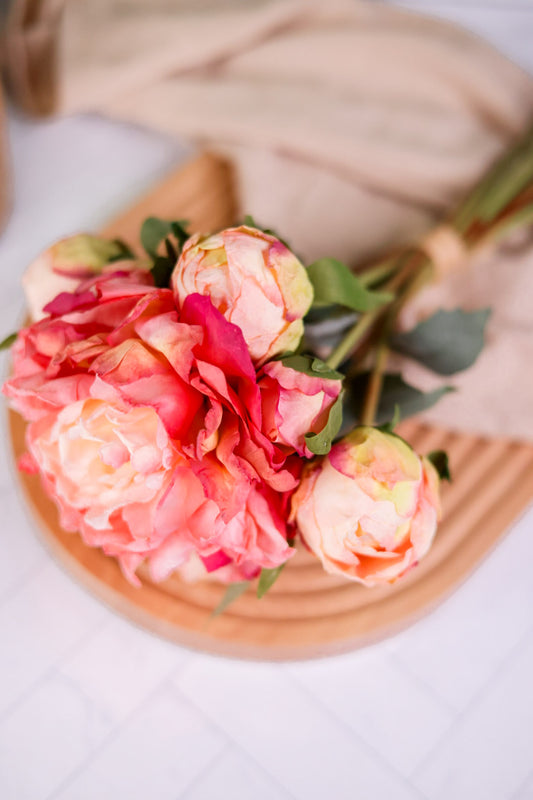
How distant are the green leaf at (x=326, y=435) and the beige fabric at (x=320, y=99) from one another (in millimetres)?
209

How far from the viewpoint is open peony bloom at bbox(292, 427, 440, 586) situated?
0.23m

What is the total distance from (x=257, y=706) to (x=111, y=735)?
0.07 meters

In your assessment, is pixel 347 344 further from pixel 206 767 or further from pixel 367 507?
pixel 206 767

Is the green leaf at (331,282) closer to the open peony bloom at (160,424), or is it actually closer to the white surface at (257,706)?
the open peony bloom at (160,424)

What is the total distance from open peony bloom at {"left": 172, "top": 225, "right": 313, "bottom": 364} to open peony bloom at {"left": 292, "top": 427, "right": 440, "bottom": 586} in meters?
0.05

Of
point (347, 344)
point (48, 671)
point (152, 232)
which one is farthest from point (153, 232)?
point (48, 671)

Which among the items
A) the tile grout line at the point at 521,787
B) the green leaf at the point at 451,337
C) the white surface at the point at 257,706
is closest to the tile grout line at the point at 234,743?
the white surface at the point at 257,706

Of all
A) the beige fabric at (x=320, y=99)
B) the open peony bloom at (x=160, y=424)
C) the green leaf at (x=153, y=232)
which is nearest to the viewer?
the open peony bloom at (x=160, y=424)

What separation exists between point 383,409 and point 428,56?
29 centimetres

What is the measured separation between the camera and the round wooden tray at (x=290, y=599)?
33 centimetres

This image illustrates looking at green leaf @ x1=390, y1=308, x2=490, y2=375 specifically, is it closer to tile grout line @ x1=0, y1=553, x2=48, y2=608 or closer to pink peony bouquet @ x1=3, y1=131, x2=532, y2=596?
pink peony bouquet @ x1=3, y1=131, x2=532, y2=596

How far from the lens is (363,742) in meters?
0.33

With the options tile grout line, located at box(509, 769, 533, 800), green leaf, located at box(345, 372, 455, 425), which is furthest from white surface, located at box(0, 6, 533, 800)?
green leaf, located at box(345, 372, 455, 425)

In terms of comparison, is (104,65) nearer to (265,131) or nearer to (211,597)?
(265,131)
